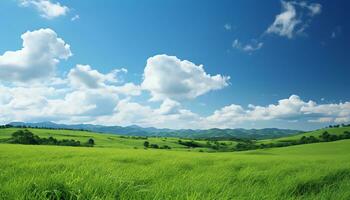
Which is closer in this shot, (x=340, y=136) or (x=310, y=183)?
(x=310, y=183)

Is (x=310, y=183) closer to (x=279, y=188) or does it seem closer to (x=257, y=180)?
(x=257, y=180)

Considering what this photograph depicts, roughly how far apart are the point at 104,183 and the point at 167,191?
1135 millimetres

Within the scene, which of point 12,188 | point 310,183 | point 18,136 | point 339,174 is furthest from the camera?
point 18,136

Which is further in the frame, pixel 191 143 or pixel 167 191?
pixel 191 143

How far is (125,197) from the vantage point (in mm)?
5832

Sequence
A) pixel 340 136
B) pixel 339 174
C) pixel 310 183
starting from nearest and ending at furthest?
pixel 310 183
pixel 339 174
pixel 340 136

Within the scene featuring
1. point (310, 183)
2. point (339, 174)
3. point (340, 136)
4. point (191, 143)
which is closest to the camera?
point (310, 183)

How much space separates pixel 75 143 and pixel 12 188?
463ft

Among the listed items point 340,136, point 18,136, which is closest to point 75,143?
point 18,136

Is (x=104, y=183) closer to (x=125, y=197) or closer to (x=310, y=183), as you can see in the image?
(x=125, y=197)

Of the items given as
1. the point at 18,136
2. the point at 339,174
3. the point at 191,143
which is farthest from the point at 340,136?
the point at 339,174

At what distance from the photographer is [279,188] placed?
9.57 meters

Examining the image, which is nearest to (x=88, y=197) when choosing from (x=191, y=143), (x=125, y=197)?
(x=125, y=197)

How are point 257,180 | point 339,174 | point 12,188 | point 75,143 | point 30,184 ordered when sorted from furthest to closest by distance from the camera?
1. point 75,143
2. point 339,174
3. point 257,180
4. point 30,184
5. point 12,188
